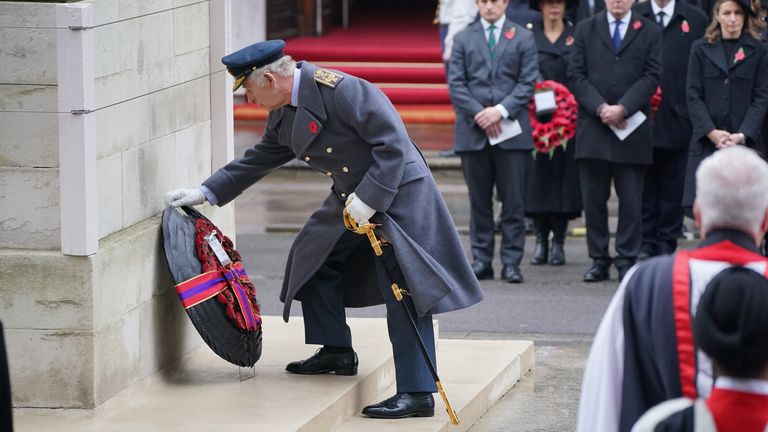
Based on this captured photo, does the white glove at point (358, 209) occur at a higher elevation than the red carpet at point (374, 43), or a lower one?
higher

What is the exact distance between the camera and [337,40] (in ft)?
60.0

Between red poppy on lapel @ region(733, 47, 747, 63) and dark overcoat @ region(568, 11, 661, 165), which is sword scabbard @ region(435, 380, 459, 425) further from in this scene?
red poppy on lapel @ region(733, 47, 747, 63)

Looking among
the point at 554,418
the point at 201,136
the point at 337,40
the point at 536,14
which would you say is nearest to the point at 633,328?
the point at 554,418

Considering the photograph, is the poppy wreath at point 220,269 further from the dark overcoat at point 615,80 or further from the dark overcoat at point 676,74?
the dark overcoat at point 676,74

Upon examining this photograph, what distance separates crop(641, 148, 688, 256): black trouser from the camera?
10.6 m

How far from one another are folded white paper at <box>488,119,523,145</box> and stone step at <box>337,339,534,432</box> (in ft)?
7.59

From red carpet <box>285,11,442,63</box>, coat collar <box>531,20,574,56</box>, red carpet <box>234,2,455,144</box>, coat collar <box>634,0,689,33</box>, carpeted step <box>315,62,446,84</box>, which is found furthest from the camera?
red carpet <box>285,11,442,63</box>

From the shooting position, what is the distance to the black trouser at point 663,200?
10594 millimetres

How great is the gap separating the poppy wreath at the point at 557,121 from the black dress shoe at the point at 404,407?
4.34 m

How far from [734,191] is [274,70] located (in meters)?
2.78

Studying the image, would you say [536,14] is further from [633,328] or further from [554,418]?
[633,328]

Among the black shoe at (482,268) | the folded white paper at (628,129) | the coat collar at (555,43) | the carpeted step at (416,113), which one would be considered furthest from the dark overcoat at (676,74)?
the carpeted step at (416,113)

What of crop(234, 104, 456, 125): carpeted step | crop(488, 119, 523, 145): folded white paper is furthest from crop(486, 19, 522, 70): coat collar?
crop(234, 104, 456, 125): carpeted step

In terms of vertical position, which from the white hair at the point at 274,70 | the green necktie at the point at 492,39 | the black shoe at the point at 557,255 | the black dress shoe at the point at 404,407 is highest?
the white hair at the point at 274,70
